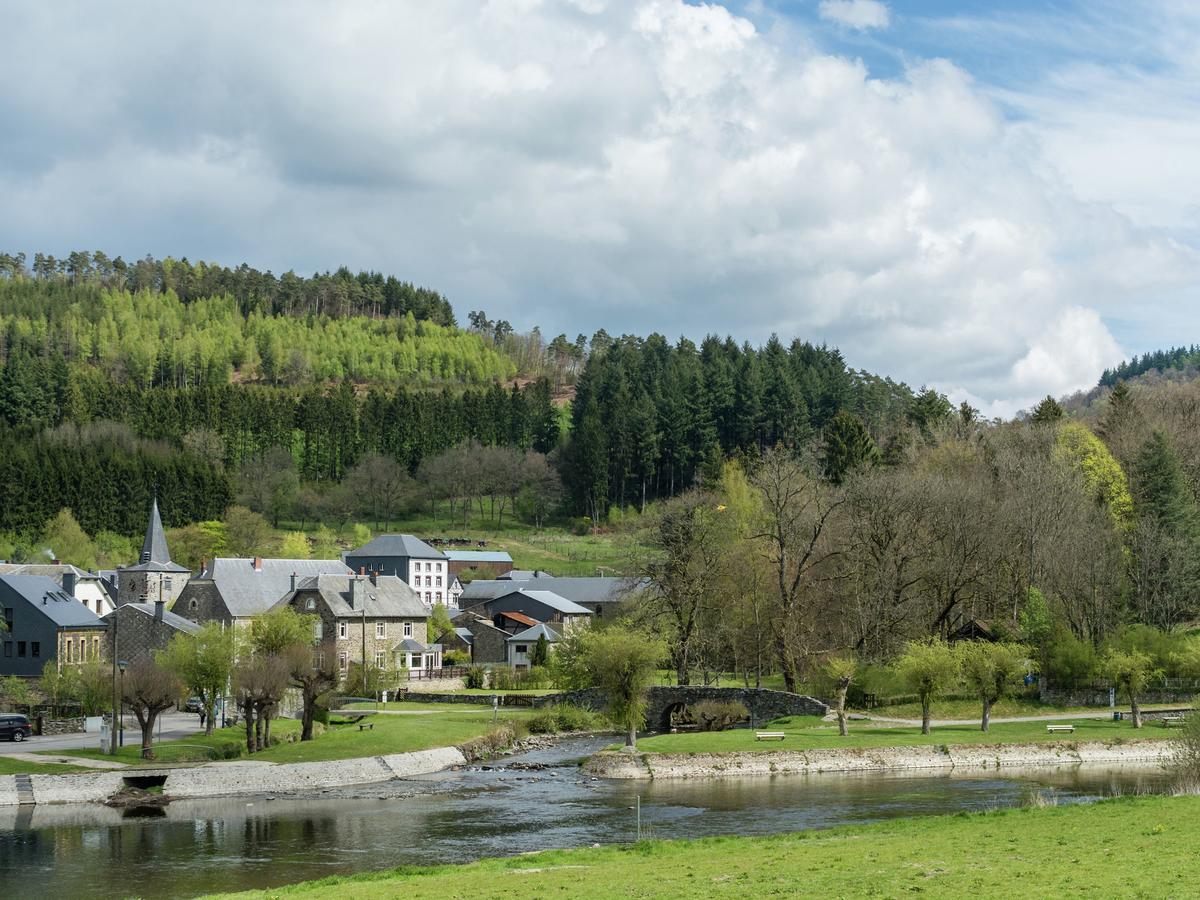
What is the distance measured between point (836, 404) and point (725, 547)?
3034 inches

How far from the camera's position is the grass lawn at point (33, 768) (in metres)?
43.8

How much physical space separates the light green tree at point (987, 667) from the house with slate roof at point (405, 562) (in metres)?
61.4

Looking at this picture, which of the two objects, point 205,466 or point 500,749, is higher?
point 205,466

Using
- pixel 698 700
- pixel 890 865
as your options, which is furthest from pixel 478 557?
pixel 890 865

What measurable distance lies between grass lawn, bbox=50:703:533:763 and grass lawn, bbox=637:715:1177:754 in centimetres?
952

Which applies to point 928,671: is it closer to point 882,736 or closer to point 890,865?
point 882,736

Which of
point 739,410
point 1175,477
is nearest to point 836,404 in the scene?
point 739,410

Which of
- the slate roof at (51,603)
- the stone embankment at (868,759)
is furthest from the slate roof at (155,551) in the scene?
the stone embankment at (868,759)

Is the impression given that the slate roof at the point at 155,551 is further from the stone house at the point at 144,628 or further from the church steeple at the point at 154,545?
the stone house at the point at 144,628

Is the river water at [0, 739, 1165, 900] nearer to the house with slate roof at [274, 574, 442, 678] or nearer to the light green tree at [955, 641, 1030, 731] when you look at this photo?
the light green tree at [955, 641, 1030, 731]

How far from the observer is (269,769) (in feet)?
153

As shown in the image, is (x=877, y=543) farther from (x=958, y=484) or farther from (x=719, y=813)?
(x=719, y=813)

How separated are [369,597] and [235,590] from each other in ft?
27.5

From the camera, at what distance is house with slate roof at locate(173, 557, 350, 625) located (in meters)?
76.1
